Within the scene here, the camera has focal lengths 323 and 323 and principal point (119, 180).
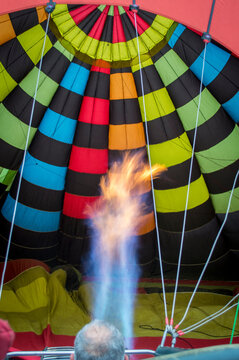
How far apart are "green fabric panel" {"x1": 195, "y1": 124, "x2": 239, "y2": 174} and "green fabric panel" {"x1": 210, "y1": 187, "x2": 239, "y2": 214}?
0.99ft

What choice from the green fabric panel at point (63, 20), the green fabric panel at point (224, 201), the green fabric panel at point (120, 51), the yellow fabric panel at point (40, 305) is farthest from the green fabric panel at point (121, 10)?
the yellow fabric panel at point (40, 305)

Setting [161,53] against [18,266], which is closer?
[161,53]

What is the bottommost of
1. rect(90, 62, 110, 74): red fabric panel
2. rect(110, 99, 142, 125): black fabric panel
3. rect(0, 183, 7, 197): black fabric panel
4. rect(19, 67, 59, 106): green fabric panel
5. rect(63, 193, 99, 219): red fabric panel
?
rect(63, 193, 99, 219): red fabric panel

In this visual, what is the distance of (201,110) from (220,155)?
1.70ft

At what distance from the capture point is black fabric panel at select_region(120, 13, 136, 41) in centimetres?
279

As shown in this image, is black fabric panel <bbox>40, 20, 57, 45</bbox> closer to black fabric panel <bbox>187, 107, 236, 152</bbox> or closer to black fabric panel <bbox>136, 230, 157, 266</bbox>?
black fabric panel <bbox>187, 107, 236, 152</bbox>

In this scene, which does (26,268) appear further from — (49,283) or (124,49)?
(124,49)

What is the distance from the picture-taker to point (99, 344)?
2.48ft

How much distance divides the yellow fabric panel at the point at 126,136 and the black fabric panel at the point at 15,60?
3.28 feet

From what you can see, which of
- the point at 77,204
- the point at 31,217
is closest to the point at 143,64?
the point at 77,204

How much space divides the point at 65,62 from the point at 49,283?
2.20 metres

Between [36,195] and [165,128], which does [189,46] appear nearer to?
[165,128]

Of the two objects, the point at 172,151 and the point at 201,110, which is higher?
the point at 201,110

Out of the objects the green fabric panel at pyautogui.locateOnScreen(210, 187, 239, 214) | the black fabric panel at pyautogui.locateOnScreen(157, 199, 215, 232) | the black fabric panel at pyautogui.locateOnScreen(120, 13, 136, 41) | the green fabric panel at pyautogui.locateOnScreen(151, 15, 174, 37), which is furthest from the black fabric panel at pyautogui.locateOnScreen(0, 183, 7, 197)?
the green fabric panel at pyautogui.locateOnScreen(210, 187, 239, 214)
